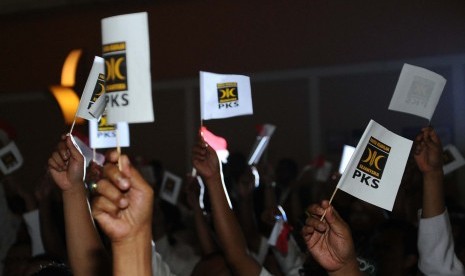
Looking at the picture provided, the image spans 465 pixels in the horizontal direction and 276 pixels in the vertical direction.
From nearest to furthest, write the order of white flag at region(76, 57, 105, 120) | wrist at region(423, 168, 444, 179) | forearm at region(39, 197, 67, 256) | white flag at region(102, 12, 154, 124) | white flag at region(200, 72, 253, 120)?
white flag at region(102, 12, 154, 124) → white flag at region(76, 57, 105, 120) → wrist at region(423, 168, 444, 179) → white flag at region(200, 72, 253, 120) → forearm at region(39, 197, 67, 256)

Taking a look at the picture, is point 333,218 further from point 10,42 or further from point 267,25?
point 10,42

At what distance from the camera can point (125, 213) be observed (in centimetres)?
145

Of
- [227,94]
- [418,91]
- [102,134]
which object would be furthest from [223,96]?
[418,91]

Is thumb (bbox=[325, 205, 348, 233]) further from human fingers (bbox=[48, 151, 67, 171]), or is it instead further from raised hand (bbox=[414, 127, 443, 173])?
human fingers (bbox=[48, 151, 67, 171])

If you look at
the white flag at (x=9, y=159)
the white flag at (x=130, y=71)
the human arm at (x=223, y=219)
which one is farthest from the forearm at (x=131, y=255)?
the white flag at (x=9, y=159)

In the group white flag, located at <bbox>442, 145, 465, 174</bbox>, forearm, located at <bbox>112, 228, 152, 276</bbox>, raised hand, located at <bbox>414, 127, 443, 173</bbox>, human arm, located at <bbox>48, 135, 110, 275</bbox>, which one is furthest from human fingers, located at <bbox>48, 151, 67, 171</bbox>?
white flag, located at <bbox>442, 145, 465, 174</bbox>

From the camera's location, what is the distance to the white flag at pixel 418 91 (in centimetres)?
277

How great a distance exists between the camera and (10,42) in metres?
7.90

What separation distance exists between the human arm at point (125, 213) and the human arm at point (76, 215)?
0.75m

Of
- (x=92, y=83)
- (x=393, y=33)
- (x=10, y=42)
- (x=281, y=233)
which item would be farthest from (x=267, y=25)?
(x=92, y=83)

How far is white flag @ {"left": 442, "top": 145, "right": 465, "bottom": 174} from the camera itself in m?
3.71

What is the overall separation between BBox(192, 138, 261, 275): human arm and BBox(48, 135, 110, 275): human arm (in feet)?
1.72

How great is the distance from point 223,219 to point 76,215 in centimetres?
61

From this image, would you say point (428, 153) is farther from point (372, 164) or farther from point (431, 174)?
point (372, 164)
